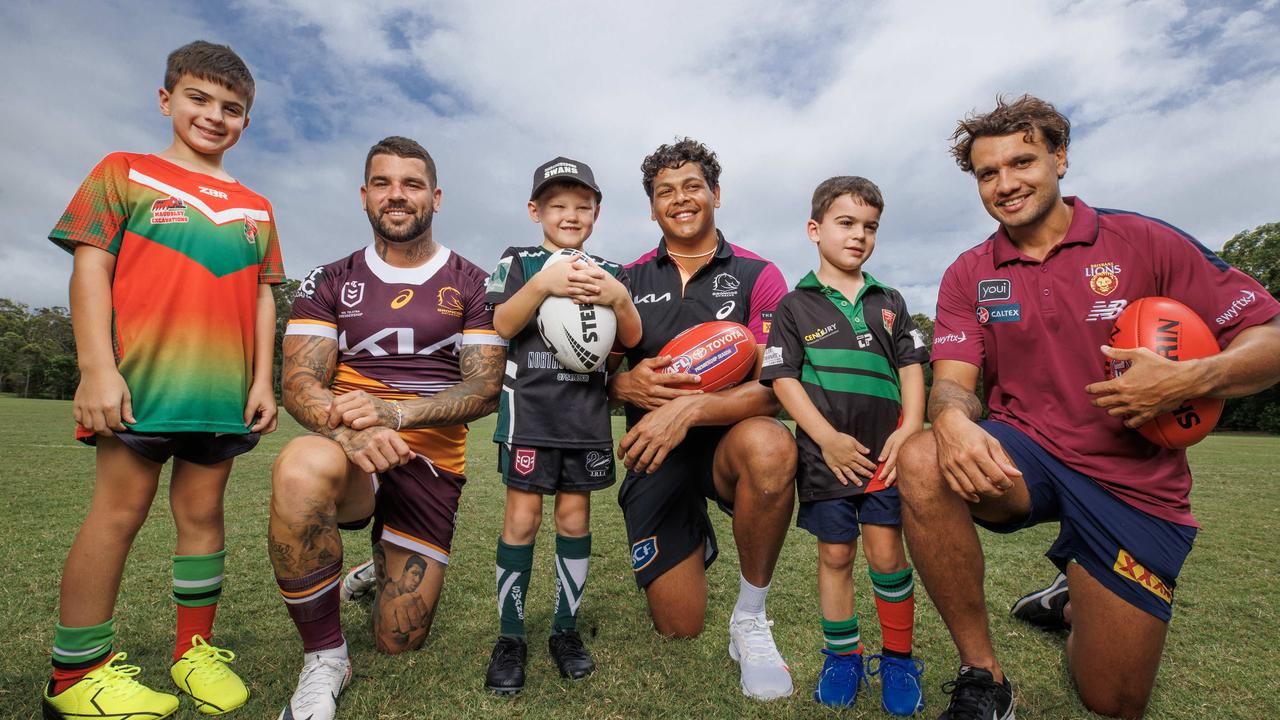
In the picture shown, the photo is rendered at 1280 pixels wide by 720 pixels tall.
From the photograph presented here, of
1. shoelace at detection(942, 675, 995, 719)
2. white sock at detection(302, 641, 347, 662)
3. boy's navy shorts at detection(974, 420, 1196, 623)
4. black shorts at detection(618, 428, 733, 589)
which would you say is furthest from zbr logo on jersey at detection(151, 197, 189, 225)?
boy's navy shorts at detection(974, 420, 1196, 623)

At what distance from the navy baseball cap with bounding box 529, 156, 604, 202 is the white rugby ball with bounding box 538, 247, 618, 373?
1.63 feet

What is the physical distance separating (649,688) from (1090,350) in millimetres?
2421

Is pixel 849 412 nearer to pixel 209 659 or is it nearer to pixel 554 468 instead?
pixel 554 468

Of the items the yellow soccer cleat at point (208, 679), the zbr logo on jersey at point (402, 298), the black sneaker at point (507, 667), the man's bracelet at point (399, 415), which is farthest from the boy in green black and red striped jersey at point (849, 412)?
the yellow soccer cleat at point (208, 679)

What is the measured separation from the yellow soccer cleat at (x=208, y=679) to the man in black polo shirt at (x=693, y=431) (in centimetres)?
185

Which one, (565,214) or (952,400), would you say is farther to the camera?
(565,214)

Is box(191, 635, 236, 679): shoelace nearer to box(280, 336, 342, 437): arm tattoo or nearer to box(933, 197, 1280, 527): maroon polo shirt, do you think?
box(280, 336, 342, 437): arm tattoo

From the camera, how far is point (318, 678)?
234 centimetres

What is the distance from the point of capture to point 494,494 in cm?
775

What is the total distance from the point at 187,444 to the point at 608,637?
2.14m

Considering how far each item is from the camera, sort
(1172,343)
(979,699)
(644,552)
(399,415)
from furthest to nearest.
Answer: (644,552)
(399,415)
(1172,343)
(979,699)

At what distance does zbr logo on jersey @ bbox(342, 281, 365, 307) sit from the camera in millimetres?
3148

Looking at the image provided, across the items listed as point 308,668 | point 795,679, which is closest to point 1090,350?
point 795,679

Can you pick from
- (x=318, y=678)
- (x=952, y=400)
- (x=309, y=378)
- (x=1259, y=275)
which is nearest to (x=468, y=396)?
(x=309, y=378)
